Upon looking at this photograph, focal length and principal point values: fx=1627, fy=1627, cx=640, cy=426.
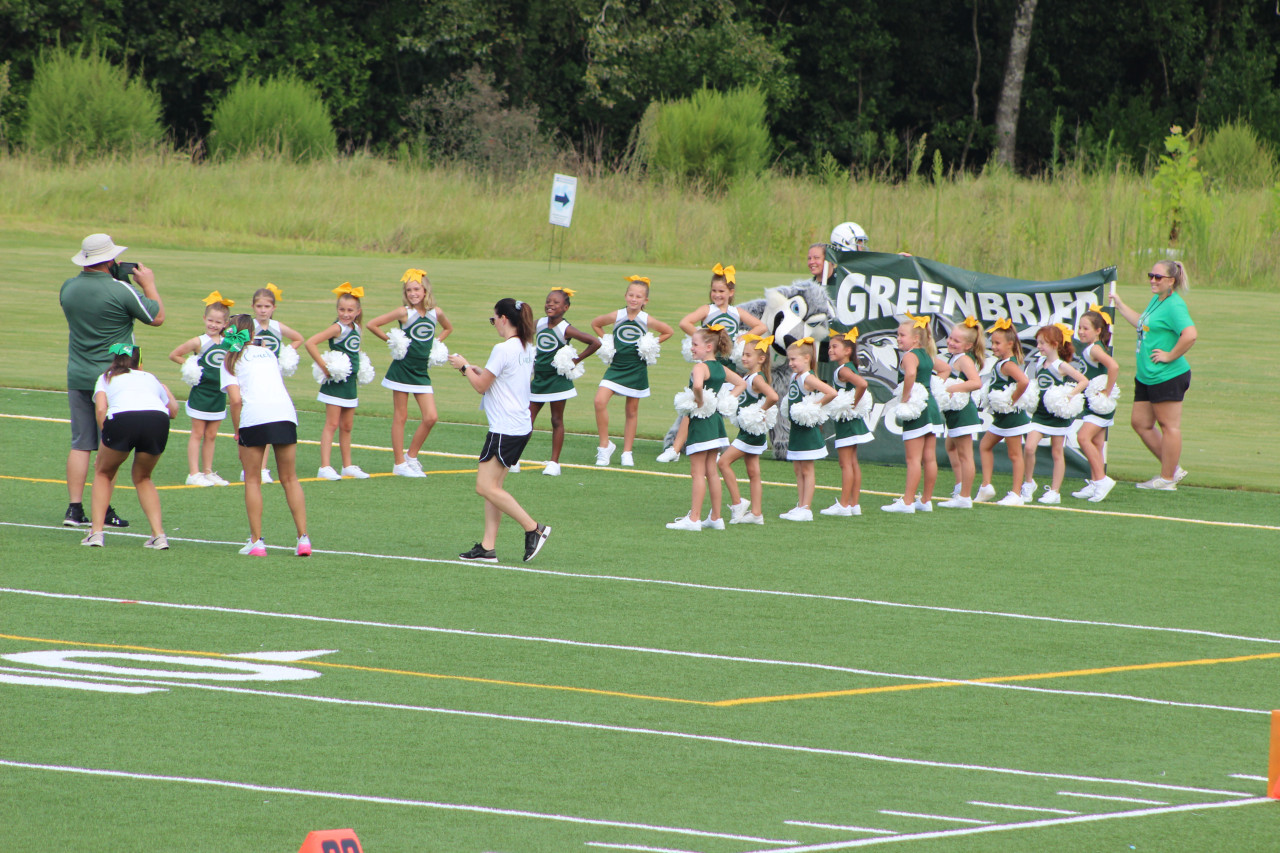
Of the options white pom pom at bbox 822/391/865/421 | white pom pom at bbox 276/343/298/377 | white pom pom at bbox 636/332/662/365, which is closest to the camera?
white pom pom at bbox 822/391/865/421

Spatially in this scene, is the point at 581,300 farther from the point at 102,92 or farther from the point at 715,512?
the point at 102,92

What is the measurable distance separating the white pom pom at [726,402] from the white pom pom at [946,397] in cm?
236

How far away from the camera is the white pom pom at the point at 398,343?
15008 mm

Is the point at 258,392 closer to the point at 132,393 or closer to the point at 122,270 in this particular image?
the point at 132,393

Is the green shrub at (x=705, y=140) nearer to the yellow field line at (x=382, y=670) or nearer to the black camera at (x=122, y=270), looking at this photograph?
the black camera at (x=122, y=270)

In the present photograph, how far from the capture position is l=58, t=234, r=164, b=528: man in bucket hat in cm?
1179

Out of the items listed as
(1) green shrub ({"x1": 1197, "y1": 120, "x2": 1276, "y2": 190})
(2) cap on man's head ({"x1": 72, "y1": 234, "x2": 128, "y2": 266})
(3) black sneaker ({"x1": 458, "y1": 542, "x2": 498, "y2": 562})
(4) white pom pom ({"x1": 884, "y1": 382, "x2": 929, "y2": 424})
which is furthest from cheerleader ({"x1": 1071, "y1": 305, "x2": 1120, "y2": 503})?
(1) green shrub ({"x1": 1197, "y1": 120, "x2": 1276, "y2": 190})

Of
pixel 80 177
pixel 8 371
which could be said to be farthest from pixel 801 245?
pixel 8 371

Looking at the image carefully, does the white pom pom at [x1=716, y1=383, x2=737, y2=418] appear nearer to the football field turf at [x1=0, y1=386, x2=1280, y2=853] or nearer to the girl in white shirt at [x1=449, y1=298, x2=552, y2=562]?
the football field turf at [x1=0, y1=386, x2=1280, y2=853]

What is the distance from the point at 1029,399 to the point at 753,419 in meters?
3.21

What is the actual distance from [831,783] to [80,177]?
38684mm

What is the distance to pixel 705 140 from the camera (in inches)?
1785

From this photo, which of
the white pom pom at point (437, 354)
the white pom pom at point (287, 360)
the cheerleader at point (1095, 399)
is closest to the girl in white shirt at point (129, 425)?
the white pom pom at point (287, 360)

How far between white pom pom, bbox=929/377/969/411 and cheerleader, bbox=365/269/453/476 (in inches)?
177
